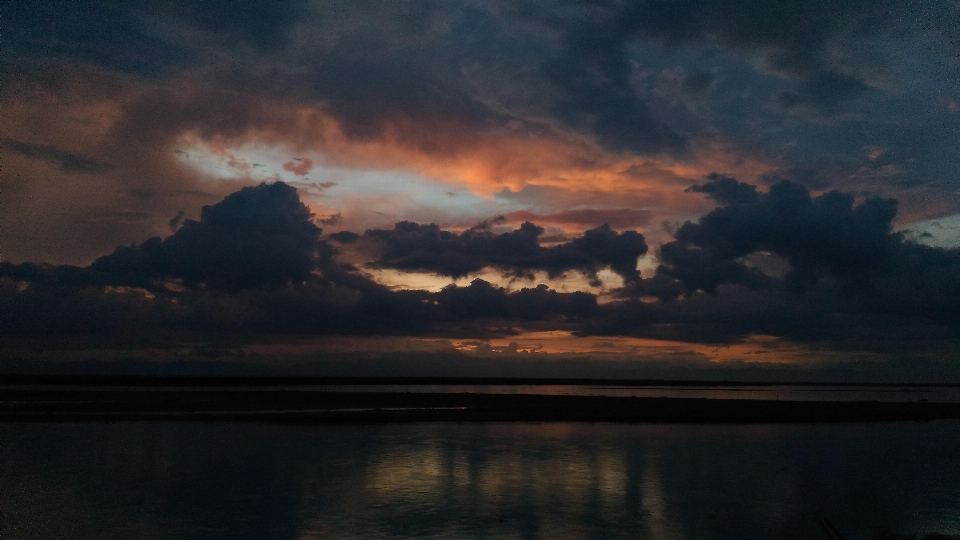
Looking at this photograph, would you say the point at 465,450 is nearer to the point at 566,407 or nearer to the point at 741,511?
the point at 741,511

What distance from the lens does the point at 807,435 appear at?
5066cm

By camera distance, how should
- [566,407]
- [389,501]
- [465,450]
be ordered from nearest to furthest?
[389,501]
[465,450]
[566,407]

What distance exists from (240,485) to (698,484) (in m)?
20.3

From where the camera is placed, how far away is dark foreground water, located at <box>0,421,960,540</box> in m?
21.0

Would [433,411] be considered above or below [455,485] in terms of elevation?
below

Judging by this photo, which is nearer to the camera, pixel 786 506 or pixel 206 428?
pixel 786 506

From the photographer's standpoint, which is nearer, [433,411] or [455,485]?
[455,485]

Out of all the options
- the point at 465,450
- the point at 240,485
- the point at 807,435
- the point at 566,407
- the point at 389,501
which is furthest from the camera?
the point at 566,407

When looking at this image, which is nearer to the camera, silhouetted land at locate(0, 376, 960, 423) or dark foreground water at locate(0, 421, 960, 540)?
dark foreground water at locate(0, 421, 960, 540)

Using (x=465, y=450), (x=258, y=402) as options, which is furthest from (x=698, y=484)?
(x=258, y=402)

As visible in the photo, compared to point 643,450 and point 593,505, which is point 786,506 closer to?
point 593,505

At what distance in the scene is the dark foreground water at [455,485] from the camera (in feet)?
69.1

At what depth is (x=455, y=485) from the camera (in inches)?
1082

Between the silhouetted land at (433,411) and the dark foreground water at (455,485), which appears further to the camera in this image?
the silhouetted land at (433,411)
